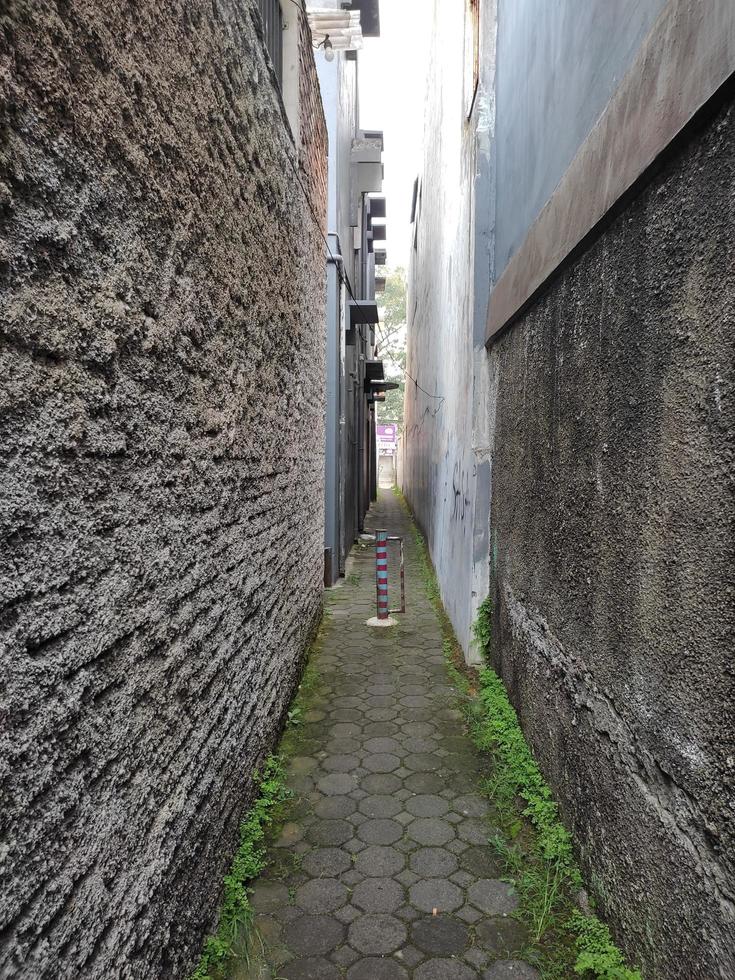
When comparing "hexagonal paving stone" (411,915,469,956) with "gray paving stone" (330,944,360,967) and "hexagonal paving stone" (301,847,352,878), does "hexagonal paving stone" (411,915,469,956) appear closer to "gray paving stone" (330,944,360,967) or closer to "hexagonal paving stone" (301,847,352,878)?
"gray paving stone" (330,944,360,967)

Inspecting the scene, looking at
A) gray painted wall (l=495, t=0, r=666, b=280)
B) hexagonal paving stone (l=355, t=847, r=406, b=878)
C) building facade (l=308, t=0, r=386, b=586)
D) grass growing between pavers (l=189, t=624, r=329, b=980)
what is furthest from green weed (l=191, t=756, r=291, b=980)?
building facade (l=308, t=0, r=386, b=586)

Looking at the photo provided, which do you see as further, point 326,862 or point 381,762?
point 381,762

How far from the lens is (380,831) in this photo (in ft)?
10.9

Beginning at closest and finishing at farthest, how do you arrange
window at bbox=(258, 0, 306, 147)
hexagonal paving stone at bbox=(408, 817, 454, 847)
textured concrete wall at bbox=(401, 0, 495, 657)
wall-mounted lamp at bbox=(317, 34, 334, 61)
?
hexagonal paving stone at bbox=(408, 817, 454, 847)
window at bbox=(258, 0, 306, 147)
textured concrete wall at bbox=(401, 0, 495, 657)
wall-mounted lamp at bbox=(317, 34, 334, 61)

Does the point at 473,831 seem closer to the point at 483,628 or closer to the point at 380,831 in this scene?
the point at 380,831

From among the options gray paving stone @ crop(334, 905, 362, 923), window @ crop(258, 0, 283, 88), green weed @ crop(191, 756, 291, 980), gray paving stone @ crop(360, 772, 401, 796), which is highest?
window @ crop(258, 0, 283, 88)

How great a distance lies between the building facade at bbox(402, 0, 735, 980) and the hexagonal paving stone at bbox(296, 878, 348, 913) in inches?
41.8

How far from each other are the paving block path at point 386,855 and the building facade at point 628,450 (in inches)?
19.8

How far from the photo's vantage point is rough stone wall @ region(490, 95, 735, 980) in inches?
66.9

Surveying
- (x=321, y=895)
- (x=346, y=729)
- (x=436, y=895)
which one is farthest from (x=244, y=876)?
(x=346, y=729)

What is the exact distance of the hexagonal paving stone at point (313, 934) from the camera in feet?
8.27

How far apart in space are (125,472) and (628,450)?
5.56 feet

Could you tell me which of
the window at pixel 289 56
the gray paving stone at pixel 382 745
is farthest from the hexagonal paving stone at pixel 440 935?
the window at pixel 289 56

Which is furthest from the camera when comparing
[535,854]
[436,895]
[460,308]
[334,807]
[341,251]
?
[341,251]
